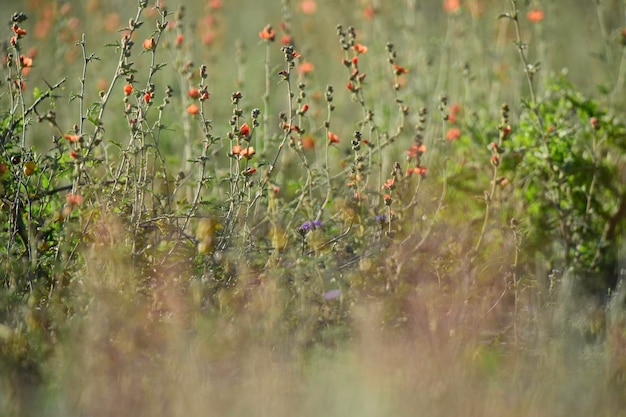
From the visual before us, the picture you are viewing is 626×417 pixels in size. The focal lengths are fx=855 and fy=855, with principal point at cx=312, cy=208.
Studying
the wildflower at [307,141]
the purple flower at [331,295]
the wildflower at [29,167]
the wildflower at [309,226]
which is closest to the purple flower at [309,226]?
the wildflower at [309,226]

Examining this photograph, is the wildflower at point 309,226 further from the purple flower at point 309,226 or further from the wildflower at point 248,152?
the wildflower at point 248,152

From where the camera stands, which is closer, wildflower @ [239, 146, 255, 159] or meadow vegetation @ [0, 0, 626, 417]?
meadow vegetation @ [0, 0, 626, 417]

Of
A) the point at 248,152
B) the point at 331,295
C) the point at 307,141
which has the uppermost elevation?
the point at 307,141

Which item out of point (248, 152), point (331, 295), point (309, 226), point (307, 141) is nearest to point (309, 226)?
point (309, 226)

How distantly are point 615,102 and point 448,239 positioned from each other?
78.5 inches

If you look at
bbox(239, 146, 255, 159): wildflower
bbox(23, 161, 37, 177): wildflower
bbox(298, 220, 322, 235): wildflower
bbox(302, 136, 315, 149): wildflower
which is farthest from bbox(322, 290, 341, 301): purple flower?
bbox(302, 136, 315, 149): wildflower

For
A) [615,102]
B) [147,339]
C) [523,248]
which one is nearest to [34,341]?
[147,339]

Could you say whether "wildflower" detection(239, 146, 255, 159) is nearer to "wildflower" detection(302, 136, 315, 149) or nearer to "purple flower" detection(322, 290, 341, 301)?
"purple flower" detection(322, 290, 341, 301)

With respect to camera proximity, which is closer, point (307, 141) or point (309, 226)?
point (309, 226)

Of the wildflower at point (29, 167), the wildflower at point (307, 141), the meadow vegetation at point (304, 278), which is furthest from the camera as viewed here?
the wildflower at point (307, 141)

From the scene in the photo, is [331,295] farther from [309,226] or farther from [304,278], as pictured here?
[309,226]

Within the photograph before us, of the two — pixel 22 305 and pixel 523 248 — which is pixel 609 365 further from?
pixel 22 305

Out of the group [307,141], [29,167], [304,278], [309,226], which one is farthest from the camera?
[307,141]

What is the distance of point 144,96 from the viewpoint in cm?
288
